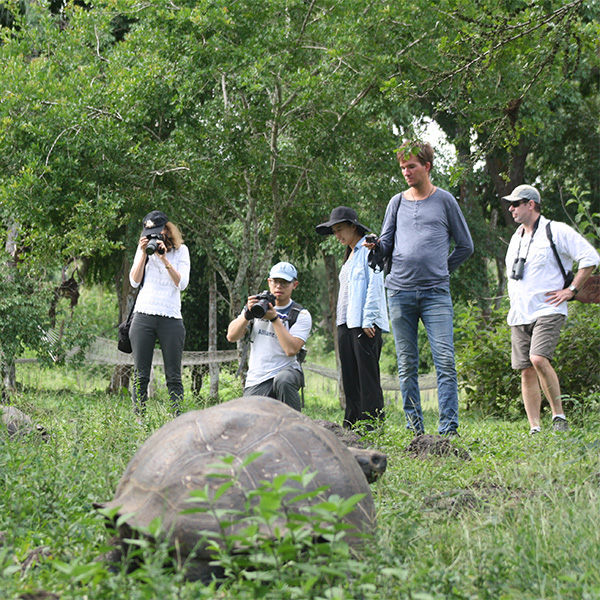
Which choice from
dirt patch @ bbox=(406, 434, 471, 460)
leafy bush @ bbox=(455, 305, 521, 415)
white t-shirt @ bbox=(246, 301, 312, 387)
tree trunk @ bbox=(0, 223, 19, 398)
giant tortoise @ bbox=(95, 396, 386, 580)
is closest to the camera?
giant tortoise @ bbox=(95, 396, 386, 580)

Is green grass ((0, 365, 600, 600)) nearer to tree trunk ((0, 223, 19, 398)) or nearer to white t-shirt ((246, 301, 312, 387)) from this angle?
white t-shirt ((246, 301, 312, 387))

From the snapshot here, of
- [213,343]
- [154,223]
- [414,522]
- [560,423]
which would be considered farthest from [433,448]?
[213,343]

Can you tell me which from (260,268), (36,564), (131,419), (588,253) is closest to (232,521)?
(36,564)

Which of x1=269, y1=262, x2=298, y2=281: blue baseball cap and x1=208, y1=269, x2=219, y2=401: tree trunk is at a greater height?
x1=269, y1=262, x2=298, y2=281: blue baseball cap

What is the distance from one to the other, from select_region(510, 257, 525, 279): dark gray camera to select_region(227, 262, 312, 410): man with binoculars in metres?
1.85

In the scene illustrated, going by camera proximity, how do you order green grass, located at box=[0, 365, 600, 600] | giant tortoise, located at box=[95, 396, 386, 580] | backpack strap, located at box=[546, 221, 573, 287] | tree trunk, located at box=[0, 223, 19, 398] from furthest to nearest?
1. tree trunk, located at box=[0, 223, 19, 398]
2. backpack strap, located at box=[546, 221, 573, 287]
3. giant tortoise, located at box=[95, 396, 386, 580]
4. green grass, located at box=[0, 365, 600, 600]

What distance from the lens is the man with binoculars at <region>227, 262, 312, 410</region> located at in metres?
5.77

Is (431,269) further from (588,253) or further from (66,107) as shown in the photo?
(66,107)

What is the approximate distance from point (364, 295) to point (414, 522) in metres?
3.32

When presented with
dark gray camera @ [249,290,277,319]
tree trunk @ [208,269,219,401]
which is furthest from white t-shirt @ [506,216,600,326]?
tree trunk @ [208,269,219,401]

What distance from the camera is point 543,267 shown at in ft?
21.2

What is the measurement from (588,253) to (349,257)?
6.51 feet

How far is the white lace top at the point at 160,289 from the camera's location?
661 cm

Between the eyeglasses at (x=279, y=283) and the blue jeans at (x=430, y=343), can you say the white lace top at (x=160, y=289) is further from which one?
the blue jeans at (x=430, y=343)
